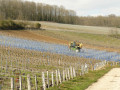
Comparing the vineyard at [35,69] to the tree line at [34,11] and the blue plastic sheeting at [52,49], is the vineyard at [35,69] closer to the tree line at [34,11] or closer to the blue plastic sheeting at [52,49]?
the blue plastic sheeting at [52,49]

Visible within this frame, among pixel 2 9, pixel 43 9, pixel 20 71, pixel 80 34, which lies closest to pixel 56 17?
pixel 43 9

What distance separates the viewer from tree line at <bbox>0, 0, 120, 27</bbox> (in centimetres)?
11794

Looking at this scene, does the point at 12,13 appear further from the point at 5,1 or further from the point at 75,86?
the point at 75,86

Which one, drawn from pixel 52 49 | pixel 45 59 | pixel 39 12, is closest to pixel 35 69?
pixel 45 59

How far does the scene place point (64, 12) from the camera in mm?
158625

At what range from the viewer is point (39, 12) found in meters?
138

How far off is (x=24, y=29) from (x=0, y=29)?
11.7 meters

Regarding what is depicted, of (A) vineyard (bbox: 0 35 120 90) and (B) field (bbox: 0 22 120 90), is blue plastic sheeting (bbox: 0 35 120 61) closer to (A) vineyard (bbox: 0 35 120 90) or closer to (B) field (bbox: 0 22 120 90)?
(B) field (bbox: 0 22 120 90)

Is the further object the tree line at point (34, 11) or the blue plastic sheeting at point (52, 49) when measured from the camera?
A: the tree line at point (34, 11)

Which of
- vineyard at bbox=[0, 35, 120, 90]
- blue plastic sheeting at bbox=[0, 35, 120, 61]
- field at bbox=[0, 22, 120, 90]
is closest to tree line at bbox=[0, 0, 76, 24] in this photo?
field at bbox=[0, 22, 120, 90]

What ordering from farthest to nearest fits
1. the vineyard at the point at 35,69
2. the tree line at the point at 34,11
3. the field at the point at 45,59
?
the tree line at the point at 34,11 → the field at the point at 45,59 → the vineyard at the point at 35,69

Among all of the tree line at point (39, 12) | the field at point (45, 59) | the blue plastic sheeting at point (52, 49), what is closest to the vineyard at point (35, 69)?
the field at point (45, 59)

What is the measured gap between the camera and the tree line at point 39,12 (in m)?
118

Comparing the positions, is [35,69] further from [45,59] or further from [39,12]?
[39,12]
